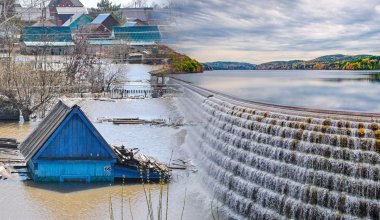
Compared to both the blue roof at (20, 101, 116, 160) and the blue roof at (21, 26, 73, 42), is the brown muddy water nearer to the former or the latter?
the blue roof at (20, 101, 116, 160)

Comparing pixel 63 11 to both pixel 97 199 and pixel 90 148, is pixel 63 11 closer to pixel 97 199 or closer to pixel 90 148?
pixel 90 148

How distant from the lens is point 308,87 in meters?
8.78

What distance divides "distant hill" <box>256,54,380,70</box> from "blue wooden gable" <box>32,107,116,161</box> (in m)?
5.63

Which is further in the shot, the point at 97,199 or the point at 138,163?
the point at 138,163

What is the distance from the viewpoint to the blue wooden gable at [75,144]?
1233 cm

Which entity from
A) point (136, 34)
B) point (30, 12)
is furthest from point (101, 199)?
point (136, 34)

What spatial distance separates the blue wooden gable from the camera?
40.4ft

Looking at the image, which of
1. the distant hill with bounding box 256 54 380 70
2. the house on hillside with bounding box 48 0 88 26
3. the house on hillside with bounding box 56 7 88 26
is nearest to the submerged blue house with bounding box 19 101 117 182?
the distant hill with bounding box 256 54 380 70

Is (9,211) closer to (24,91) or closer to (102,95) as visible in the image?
(24,91)

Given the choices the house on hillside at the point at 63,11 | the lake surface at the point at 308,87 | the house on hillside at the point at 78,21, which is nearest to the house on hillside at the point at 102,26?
the house on hillside at the point at 78,21

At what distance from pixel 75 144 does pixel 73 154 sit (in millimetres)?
233

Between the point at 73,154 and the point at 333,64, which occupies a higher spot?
the point at 333,64

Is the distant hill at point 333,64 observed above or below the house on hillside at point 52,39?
below

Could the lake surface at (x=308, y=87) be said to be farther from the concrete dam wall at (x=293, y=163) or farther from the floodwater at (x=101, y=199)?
the floodwater at (x=101, y=199)
